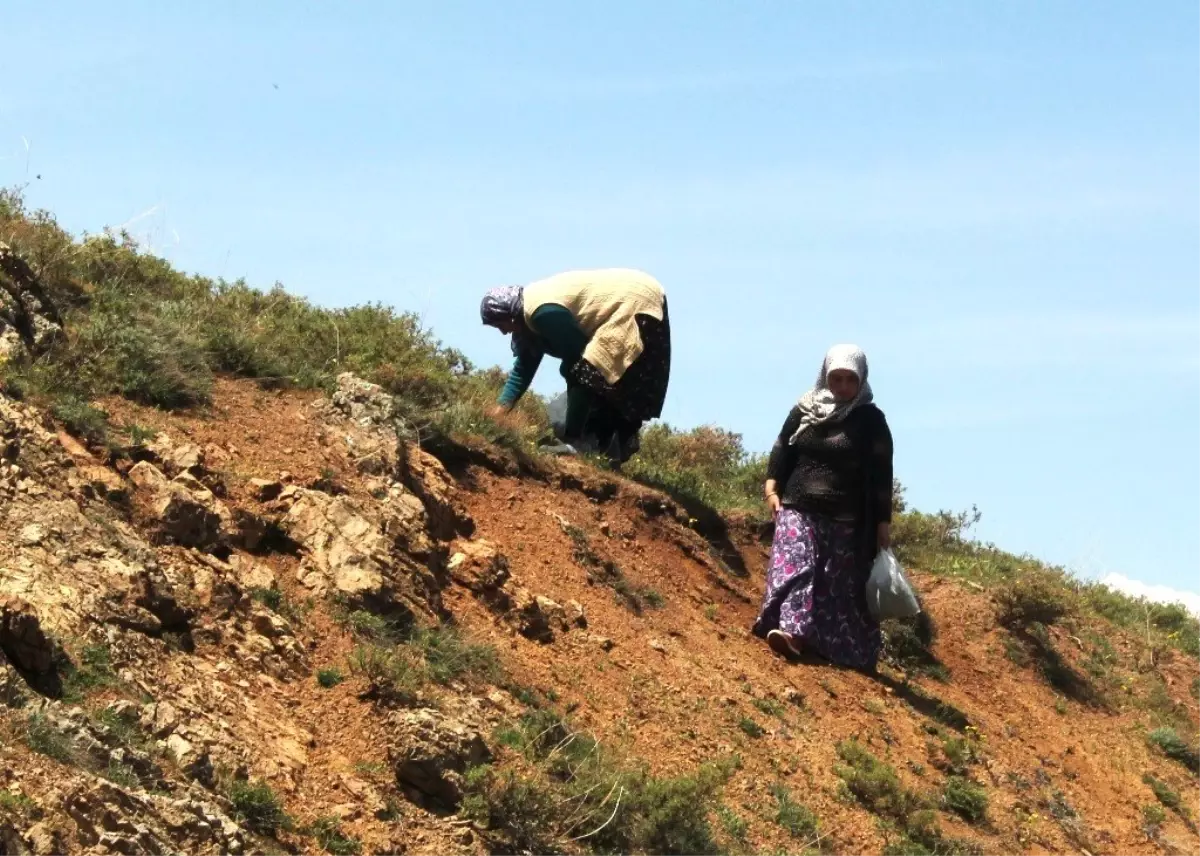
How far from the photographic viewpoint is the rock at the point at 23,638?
5508 millimetres

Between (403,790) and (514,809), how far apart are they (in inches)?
16.3

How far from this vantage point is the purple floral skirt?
9.63 metres

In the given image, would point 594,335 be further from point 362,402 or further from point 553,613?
point 553,613

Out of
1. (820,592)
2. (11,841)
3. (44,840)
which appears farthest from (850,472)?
(11,841)

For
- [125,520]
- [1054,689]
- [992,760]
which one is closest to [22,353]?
[125,520]

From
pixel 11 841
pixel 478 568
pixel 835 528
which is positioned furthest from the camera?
pixel 835 528

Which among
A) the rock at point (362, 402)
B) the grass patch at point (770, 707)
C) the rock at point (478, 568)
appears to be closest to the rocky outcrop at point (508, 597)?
the rock at point (478, 568)

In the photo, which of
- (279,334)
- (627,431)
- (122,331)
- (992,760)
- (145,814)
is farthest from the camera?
(627,431)

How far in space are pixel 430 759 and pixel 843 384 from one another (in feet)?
14.3

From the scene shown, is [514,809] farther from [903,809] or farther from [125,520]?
[903,809]

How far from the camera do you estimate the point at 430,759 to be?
6.26m

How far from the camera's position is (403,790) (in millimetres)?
6242

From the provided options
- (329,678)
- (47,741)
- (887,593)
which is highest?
(887,593)

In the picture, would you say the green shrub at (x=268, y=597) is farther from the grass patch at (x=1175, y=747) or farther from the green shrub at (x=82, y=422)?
the grass patch at (x=1175, y=747)
